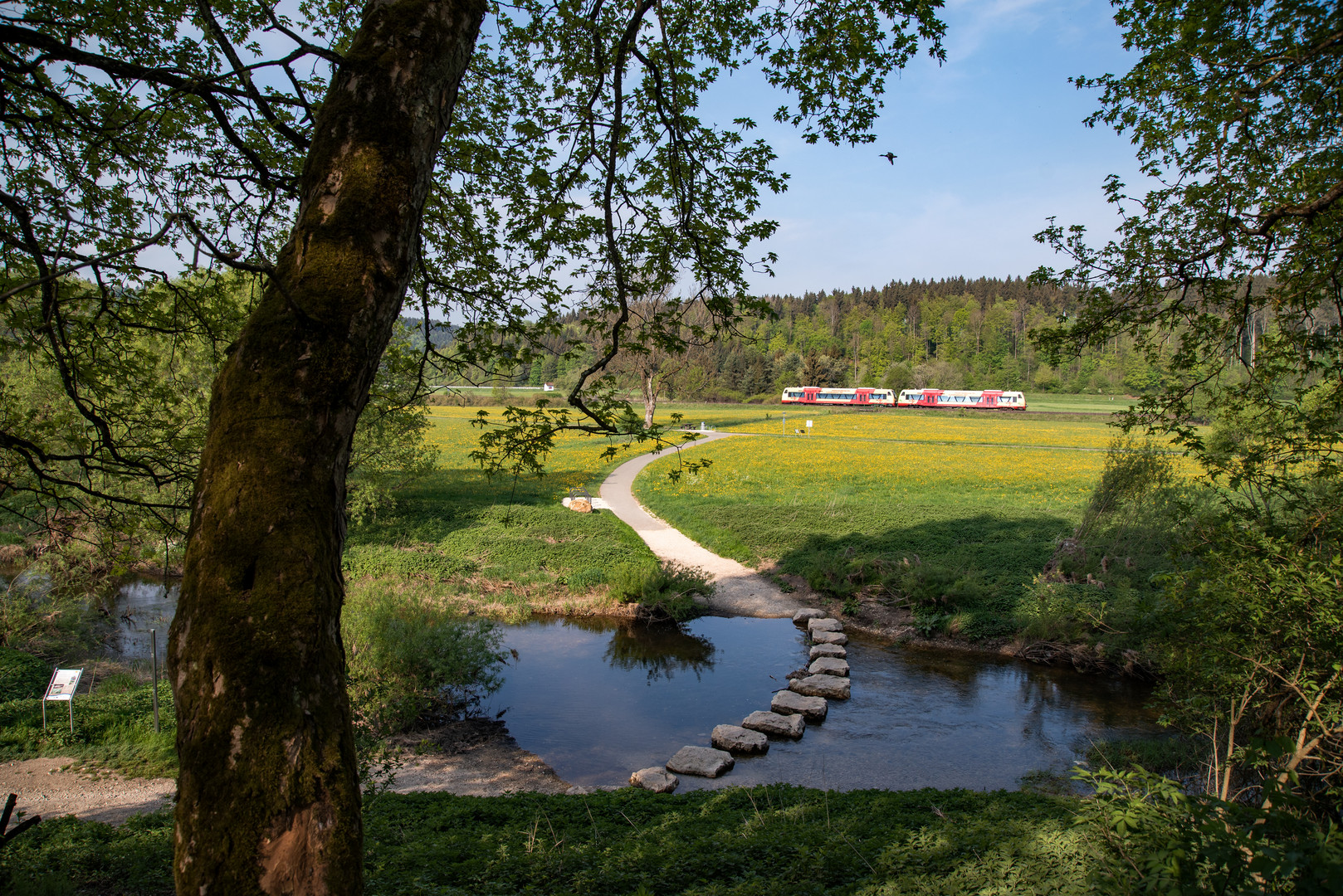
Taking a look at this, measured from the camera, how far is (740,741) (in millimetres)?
9078

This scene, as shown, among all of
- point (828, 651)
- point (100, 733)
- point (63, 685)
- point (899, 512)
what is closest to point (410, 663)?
point (100, 733)

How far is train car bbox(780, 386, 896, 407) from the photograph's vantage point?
8256 centimetres

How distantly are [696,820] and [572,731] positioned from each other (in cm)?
451

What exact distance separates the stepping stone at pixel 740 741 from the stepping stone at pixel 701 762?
0.22 m

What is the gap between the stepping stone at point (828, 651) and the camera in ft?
40.6

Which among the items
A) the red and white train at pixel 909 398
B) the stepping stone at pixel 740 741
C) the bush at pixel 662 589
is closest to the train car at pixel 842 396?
the red and white train at pixel 909 398

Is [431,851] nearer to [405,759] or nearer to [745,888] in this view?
[745,888]

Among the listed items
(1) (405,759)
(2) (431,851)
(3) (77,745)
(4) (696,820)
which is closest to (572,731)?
(1) (405,759)

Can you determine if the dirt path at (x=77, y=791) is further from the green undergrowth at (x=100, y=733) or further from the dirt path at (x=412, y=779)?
the green undergrowth at (x=100, y=733)

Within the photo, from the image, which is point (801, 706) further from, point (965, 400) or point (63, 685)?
point (965, 400)

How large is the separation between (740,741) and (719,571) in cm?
878

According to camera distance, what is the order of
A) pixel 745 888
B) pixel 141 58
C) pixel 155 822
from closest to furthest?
pixel 745 888, pixel 141 58, pixel 155 822

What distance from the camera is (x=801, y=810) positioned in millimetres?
5781

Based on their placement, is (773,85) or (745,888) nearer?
(745,888)
